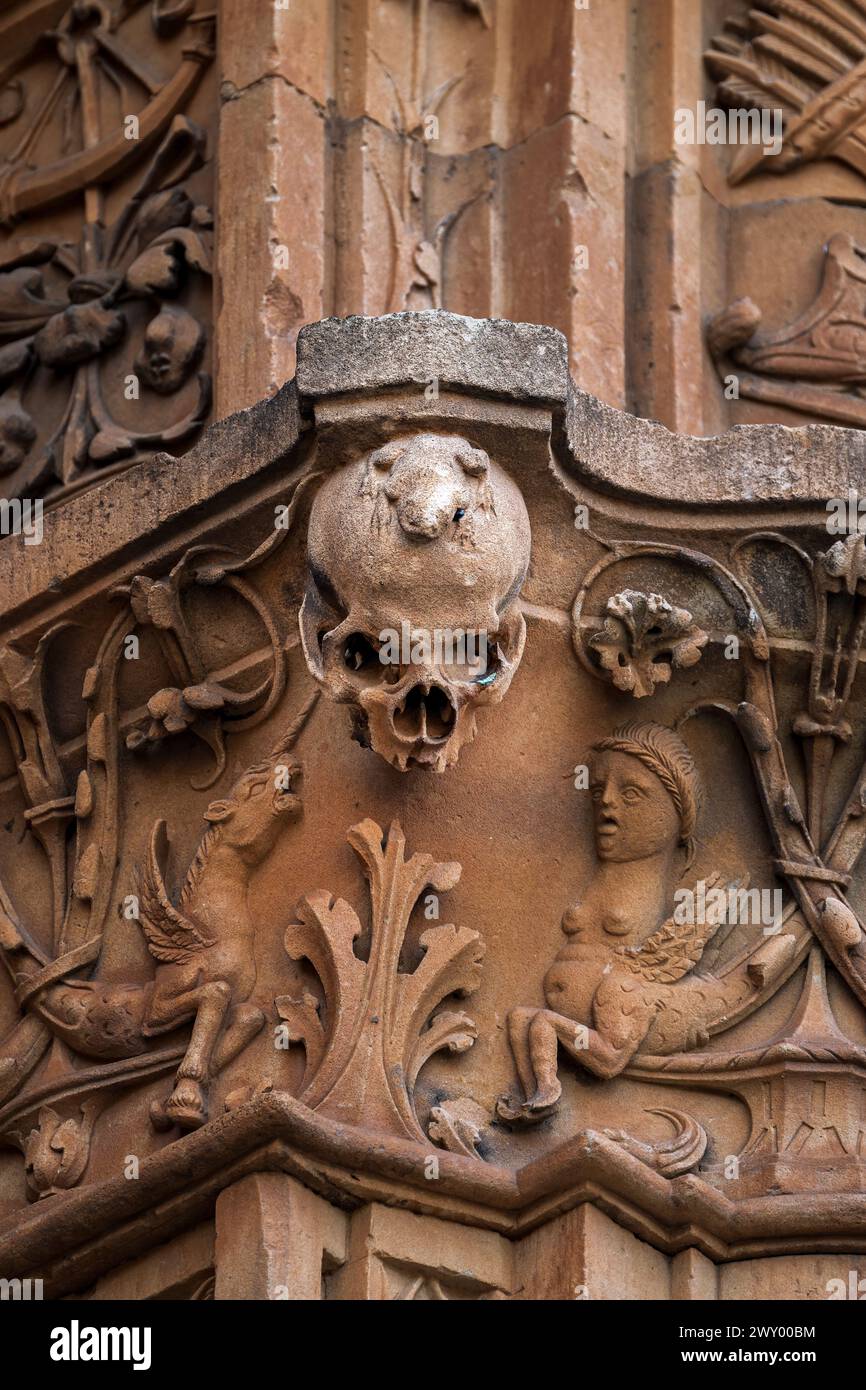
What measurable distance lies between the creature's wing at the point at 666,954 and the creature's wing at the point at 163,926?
71 centimetres

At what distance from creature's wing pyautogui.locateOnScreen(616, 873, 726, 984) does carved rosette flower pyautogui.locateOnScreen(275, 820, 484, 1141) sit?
0.83ft

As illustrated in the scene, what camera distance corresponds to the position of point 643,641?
20.3 feet

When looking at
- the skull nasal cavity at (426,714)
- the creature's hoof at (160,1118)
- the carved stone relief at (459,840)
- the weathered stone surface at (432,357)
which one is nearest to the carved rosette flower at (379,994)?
the carved stone relief at (459,840)

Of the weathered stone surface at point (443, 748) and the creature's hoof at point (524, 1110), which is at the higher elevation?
the weathered stone surface at point (443, 748)

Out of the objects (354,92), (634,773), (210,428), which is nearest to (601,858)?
(634,773)

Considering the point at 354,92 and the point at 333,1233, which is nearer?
the point at 333,1233

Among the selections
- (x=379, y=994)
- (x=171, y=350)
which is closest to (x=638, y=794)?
(x=379, y=994)

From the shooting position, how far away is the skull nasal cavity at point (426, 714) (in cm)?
588

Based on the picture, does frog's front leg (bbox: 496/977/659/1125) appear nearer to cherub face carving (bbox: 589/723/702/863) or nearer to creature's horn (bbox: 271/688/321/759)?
cherub face carving (bbox: 589/723/702/863)

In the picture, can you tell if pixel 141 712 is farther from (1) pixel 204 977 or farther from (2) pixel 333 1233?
(2) pixel 333 1233

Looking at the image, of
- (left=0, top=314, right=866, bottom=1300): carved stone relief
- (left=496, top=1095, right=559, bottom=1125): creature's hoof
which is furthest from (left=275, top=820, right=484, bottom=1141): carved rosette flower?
(left=496, top=1095, right=559, bottom=1125): creature's hoof

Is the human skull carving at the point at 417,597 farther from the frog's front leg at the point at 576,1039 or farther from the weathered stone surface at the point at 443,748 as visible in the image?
the frog's front leg at the point at 576,1039

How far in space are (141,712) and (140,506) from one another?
360 mm

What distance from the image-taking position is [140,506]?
638 cm
